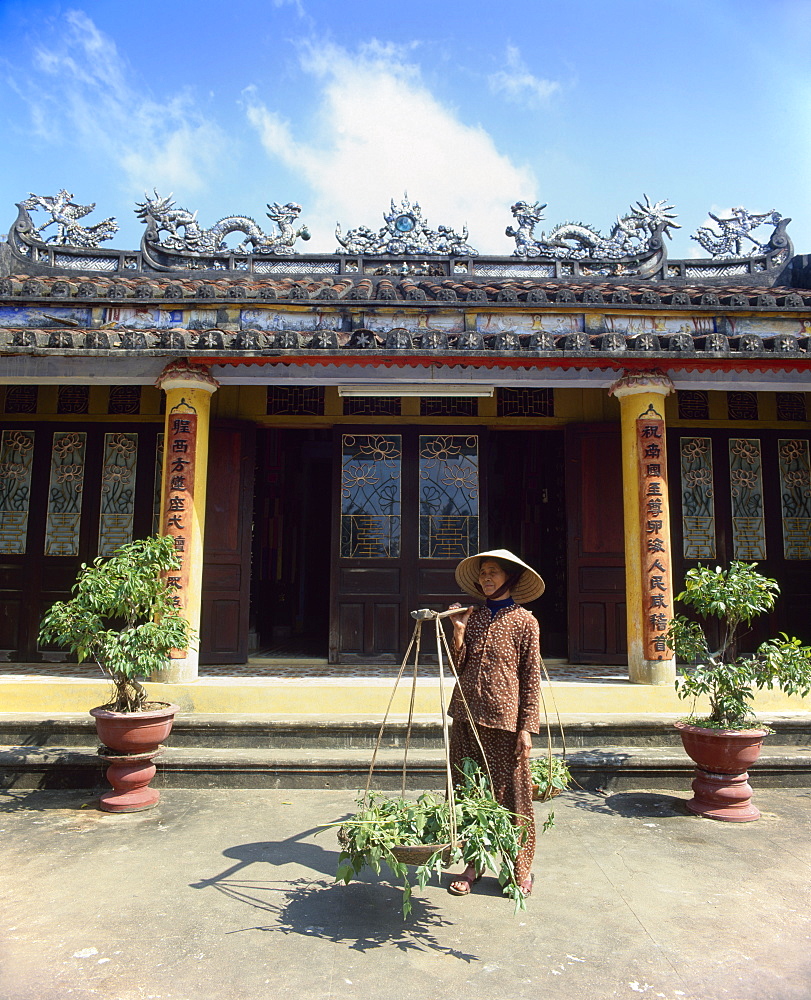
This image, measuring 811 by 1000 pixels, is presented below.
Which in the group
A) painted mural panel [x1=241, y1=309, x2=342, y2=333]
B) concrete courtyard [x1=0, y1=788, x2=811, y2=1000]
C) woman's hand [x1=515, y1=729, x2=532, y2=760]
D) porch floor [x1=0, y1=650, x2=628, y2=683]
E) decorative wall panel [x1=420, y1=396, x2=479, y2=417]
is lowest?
concrete courtyard [x1=0, y1=788, x2=811, y2=1000]

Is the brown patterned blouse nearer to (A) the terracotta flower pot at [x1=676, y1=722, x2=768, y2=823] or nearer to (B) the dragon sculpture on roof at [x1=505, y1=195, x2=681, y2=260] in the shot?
(A) the terracotta flower pot at [x1=676, y1=722, x2=768, y2=823]

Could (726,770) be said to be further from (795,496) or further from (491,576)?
(795,496)

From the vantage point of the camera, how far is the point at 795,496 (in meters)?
7.68

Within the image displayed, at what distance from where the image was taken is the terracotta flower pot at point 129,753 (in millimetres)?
4574

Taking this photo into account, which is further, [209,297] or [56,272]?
[56,272]

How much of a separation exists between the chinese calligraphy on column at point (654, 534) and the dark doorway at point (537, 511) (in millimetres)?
1803


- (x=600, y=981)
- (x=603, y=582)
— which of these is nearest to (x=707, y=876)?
(x=600, y=981)

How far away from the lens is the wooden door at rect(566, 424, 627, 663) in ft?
24.6

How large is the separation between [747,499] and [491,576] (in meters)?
5.25

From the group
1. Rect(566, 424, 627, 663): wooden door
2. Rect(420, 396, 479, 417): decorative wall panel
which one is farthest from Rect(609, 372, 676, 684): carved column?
Rect(420, 396, 479, 417): decorative wall panel

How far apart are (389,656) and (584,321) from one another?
3.89 meters

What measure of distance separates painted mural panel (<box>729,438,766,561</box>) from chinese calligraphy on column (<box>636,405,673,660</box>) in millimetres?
1835

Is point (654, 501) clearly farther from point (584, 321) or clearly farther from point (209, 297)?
point (209, 297)

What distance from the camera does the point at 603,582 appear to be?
7523 mm
